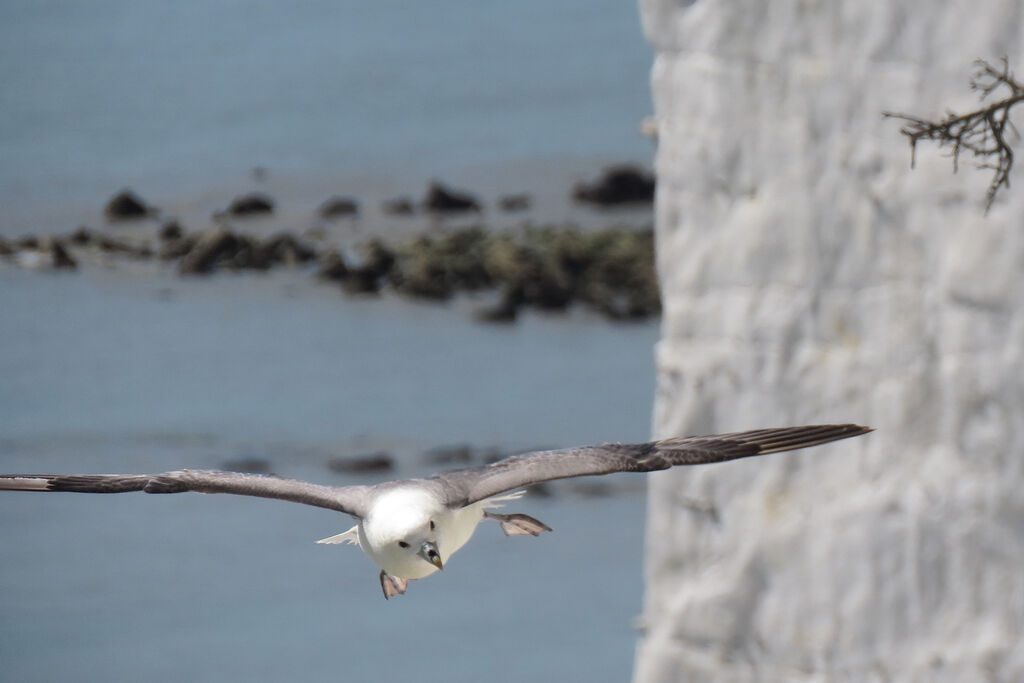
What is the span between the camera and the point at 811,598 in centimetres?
631

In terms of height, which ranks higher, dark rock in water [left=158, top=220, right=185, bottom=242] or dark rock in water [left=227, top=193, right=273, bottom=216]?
dark rock in water [left=227, top=193, right=273, bottom=216]

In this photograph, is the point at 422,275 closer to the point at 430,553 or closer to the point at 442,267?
the point at 442,267

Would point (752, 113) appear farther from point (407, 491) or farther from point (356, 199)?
point (356, 199)

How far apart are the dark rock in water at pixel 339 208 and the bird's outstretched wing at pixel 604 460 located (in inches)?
488

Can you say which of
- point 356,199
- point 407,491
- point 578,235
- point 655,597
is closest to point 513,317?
point 578,235

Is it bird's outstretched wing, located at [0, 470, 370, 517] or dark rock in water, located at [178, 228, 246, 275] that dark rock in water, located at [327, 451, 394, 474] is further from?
bird's outstretched wing, located at [0, 470, 370, 517]

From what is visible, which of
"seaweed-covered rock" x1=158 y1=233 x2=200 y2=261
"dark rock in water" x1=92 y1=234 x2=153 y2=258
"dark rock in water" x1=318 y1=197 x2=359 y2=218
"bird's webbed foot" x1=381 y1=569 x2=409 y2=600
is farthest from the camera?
"dark rock in water" x1=318 y1=197 x2=359 y2=218

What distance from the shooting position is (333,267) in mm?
14898

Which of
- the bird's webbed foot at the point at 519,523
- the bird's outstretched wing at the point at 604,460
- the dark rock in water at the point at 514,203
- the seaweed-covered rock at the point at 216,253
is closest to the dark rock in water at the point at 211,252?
the seaweed-covered rock at the point at 216,253

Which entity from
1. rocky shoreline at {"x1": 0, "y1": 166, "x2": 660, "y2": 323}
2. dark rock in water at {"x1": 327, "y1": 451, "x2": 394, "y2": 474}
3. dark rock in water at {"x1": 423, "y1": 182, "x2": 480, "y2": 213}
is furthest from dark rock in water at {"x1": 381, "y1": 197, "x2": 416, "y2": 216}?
dark rock in water at {"x1": 327, "y1": 451, "x2": 394, "y2": 474}

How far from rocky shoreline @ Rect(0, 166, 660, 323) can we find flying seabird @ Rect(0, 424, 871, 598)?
10.3 meters

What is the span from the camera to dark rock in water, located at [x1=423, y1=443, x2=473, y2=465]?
12445 millimetres

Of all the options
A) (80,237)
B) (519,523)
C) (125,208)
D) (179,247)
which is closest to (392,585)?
(519,523)

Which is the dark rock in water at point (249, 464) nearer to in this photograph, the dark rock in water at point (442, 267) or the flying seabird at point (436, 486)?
the dark rock in water at point (442, 267)
